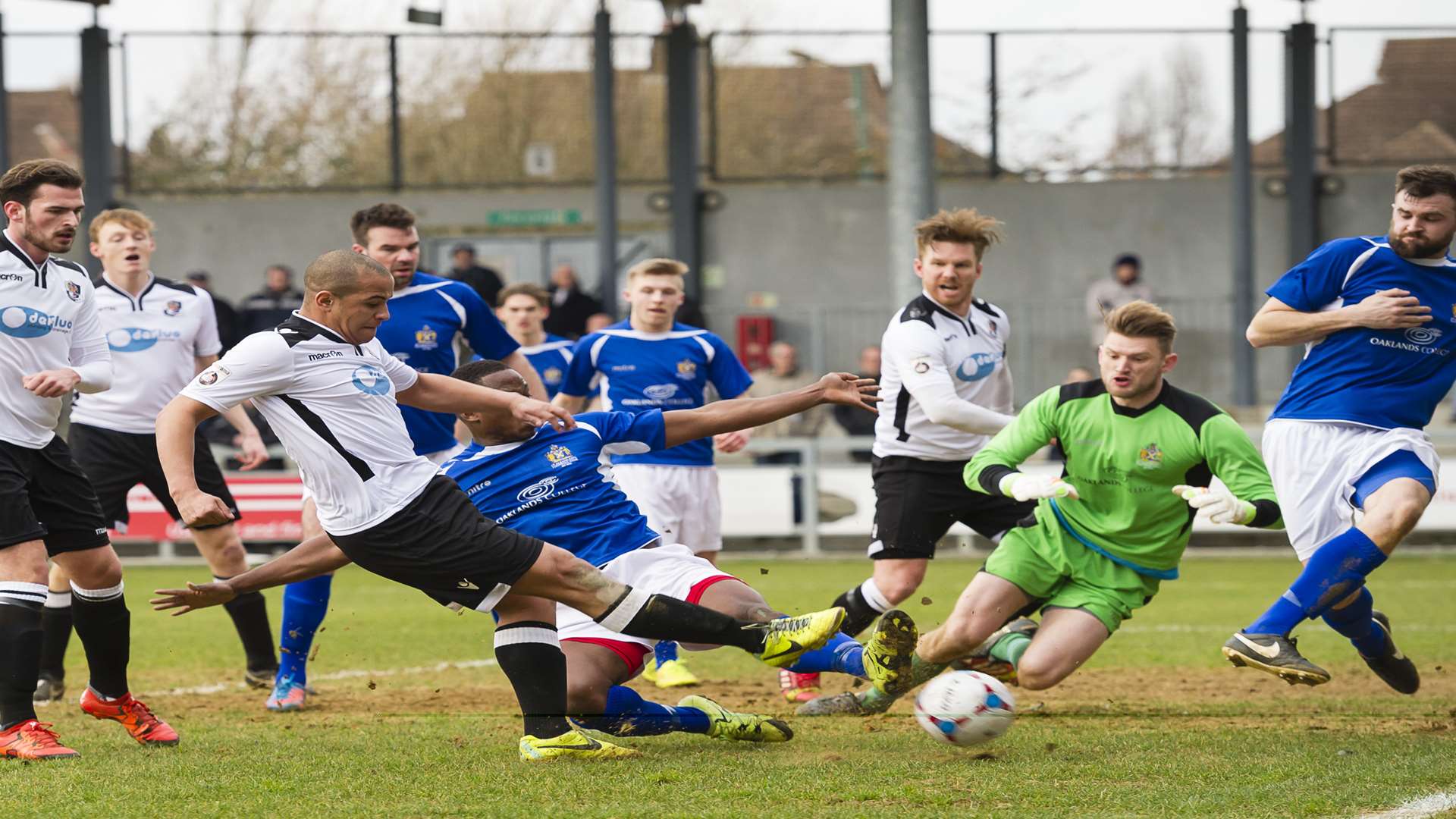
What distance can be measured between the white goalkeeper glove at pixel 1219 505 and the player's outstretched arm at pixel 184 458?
337 centimetres

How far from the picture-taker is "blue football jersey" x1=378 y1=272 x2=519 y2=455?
299 inches

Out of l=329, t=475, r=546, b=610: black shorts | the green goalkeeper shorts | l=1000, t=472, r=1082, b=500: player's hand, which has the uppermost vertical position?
l=1000, t=472, r=1082, b=500: player's hand

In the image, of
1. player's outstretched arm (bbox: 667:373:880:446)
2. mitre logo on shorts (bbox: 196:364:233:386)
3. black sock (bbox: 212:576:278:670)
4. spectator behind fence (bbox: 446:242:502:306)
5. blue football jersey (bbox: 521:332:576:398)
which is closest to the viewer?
mitre logo on shorts (bbox: 196:364:233:386)

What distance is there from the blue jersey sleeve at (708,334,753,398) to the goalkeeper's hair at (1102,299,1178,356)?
9.57ft

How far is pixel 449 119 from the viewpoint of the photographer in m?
21.0

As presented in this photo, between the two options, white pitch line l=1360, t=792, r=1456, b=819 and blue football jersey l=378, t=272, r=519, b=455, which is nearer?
white pitch line l=1360, t=792, r=1456, b=819

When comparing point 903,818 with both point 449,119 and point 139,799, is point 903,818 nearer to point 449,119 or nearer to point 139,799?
point 139,799

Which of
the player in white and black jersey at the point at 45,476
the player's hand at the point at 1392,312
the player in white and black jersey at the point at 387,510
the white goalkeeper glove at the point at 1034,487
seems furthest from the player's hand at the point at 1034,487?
the player in white and black jersey at the point at 45,476

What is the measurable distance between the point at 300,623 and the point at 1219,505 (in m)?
4.36

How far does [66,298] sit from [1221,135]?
1651 centimetres

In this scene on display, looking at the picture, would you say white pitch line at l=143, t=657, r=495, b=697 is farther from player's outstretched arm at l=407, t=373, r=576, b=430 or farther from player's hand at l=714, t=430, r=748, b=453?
player's outstretched arm at l=407, t=373, r=576, b=430

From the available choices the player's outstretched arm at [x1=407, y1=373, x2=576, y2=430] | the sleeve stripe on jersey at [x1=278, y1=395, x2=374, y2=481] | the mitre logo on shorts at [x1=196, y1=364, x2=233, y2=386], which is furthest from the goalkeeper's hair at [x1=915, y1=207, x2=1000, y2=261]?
the mitre logo on shorts at [x1=196, y1=364, x2=233, y2=386]

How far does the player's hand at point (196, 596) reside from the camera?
5.32 meters

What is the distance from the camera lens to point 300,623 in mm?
7586
